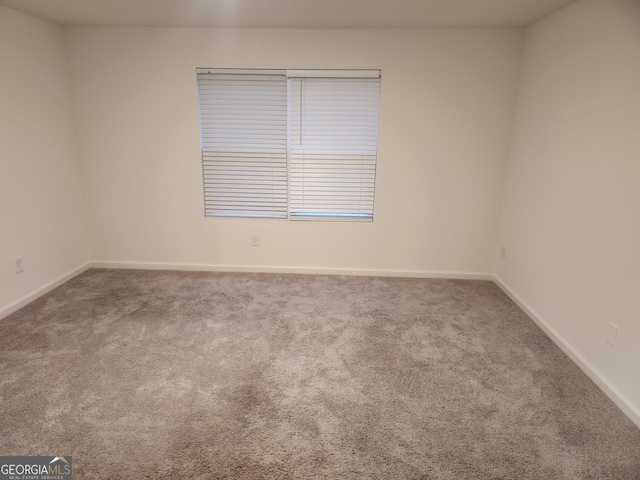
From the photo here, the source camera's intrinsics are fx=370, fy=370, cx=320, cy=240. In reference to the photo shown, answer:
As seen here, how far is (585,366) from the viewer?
2.38 m

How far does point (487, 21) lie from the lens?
307 cm

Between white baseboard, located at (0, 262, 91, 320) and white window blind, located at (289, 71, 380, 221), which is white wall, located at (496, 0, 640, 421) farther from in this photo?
white baseboard, located at (0, 262, 91, 320)

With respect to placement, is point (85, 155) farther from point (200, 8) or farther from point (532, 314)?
point (532, 314)

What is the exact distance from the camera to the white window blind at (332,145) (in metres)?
3.54

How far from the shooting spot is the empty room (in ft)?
6.10

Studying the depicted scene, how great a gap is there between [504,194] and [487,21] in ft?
5.07

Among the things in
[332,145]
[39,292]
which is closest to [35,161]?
[39,292]

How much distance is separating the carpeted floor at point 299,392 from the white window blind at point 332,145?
1028mm

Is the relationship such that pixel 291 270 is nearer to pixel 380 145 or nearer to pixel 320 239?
pixel 320 239

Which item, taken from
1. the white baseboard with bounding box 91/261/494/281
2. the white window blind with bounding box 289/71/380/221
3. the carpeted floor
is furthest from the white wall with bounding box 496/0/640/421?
the white window blind with bounding box 289/71/380/221

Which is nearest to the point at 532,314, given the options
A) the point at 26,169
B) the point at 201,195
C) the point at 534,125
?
the point at 534,125

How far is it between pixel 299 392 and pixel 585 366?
184cm

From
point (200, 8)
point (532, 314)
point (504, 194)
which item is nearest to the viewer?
point (200, 8)

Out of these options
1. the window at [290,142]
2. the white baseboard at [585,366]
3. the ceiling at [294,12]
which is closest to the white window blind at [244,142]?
the window at [290,142]
